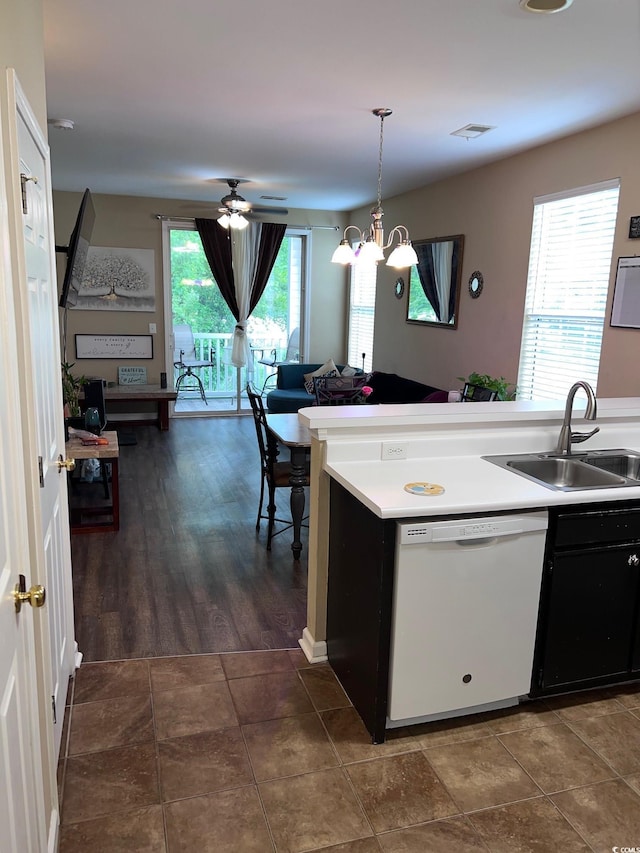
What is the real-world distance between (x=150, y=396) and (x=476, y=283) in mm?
3912

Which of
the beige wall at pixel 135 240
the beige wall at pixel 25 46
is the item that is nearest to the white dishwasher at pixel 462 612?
the beige wall at pixel 25 46

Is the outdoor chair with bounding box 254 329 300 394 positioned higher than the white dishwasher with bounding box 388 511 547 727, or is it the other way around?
the outdoor chair with bounding box 254 329 300 394

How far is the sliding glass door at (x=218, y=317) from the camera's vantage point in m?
7.93

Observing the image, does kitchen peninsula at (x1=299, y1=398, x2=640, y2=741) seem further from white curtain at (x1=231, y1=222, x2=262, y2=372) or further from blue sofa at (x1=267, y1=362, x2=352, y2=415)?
white curtain at (x1=231, y1=222, x2=262, y2=372)

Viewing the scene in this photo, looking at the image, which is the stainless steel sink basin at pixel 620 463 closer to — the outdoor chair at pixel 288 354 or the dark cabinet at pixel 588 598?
the dark cabinet at pixel 588 598

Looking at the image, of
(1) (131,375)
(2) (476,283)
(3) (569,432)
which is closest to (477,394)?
(2) (476,283)

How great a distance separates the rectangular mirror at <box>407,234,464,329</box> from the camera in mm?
5664

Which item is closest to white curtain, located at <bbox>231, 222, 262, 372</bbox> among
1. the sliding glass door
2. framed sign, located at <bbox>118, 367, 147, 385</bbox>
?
the sliding glass door

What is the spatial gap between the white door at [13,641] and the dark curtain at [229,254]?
677 cm

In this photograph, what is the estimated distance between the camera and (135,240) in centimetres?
766

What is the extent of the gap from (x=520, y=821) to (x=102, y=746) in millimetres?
1375

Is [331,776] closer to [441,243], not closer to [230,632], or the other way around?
[230,632]

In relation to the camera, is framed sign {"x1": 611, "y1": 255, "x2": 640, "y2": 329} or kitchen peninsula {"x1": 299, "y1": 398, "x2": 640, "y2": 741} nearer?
kitchen peninsula {"x1": 299, "y1": 398, "x2": 640, "y2": 741}

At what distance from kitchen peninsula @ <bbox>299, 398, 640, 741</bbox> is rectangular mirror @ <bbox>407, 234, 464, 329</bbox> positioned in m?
3.19
